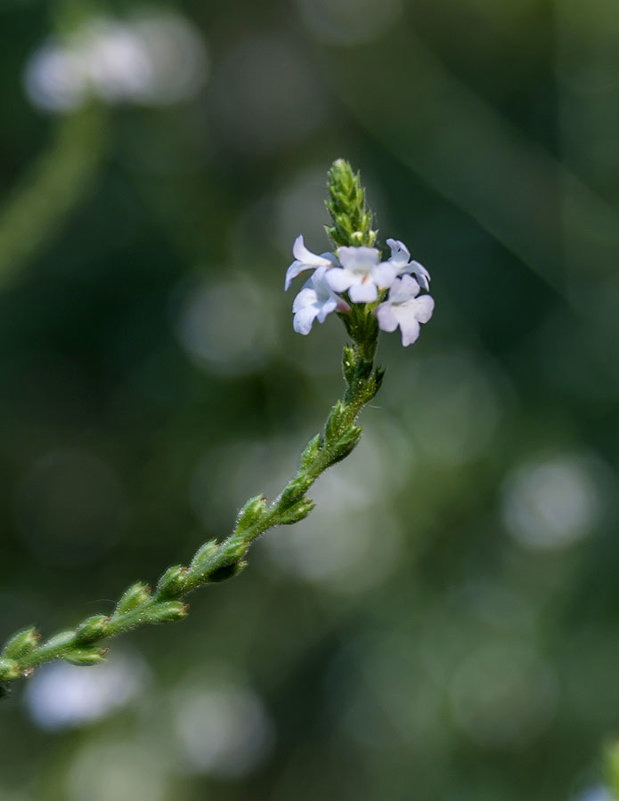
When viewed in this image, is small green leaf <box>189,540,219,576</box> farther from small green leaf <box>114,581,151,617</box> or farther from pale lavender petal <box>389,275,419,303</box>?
pale lavender petal <box>389,275,419,303</box>

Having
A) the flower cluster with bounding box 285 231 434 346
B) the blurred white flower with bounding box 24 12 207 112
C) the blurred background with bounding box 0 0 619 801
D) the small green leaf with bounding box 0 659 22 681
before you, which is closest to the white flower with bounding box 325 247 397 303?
the flower cluster with bounding box 285 231 434 346

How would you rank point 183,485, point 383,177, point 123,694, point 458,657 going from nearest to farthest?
point 123,694, point 458,657, point 183,485, point 383,177

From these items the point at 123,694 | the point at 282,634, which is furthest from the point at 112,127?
the point at 123,694

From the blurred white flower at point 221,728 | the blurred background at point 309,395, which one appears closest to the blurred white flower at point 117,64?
the blurred background at point 309,395

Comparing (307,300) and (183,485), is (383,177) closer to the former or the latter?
(183,485)

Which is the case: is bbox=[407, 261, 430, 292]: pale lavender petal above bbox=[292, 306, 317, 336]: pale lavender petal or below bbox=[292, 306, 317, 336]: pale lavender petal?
above

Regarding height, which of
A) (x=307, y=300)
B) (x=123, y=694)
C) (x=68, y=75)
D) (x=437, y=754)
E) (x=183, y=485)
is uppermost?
(x=68, y=75)
